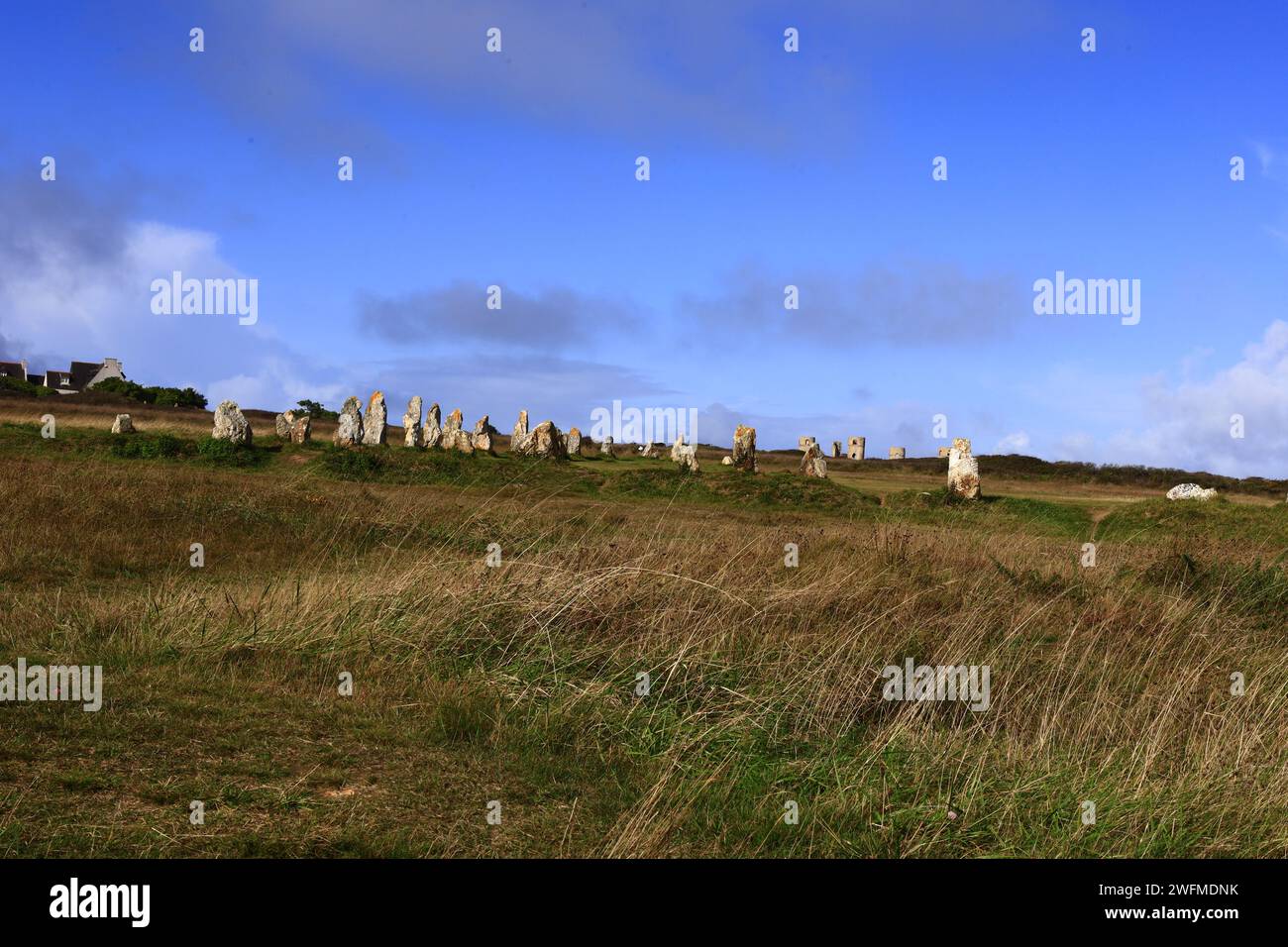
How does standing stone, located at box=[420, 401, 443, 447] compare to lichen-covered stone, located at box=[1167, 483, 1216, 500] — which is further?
standing stone, located at box=[420, 401, 443, 447]

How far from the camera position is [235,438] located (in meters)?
30.8

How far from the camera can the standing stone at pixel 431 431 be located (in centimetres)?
3591

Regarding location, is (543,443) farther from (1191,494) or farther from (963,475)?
(1191,494)

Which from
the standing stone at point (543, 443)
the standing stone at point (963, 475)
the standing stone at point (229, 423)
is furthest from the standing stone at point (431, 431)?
the standing stone at point (963, 475)

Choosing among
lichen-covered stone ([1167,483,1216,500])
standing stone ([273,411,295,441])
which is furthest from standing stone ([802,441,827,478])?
standing stone ([273,411,295,441])

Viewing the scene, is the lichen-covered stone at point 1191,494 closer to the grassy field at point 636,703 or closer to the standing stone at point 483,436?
the grassy field at point 636,703

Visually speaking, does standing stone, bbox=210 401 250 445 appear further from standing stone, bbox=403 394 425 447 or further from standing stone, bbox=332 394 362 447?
standing stone, bbox=403 394 425 447

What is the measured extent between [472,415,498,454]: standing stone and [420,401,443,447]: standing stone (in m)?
1.27

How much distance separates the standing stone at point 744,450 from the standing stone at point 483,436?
8.41 metres

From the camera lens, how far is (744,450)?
116 feet

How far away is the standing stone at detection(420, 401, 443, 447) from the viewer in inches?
1414

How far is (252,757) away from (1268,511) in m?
27.2

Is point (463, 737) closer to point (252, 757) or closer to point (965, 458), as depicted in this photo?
point (252, 757)
